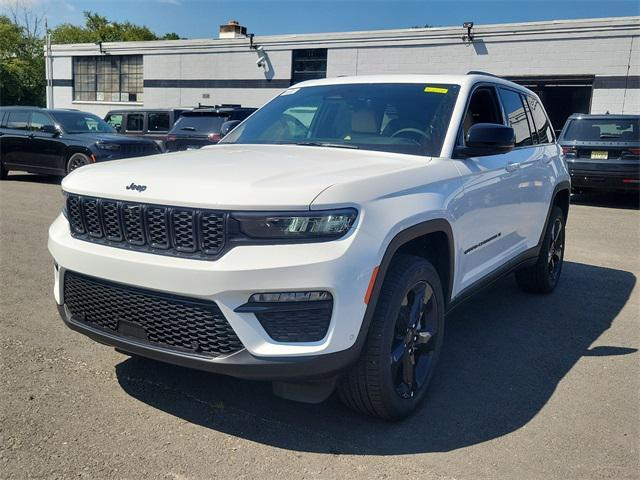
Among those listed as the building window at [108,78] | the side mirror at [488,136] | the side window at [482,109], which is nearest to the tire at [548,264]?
the side window at [482,109]

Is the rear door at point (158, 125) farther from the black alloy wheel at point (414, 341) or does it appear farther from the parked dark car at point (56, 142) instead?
the black alloy wheel at point (414, 341)

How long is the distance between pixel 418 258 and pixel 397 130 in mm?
1064

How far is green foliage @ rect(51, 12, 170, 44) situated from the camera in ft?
209

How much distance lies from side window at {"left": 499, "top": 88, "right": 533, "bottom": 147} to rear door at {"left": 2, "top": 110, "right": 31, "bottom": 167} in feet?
38.2

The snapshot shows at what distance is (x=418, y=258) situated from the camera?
322cm

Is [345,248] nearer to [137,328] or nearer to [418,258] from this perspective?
[418,258]

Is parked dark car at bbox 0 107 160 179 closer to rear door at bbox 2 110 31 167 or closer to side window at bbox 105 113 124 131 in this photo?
rear door at bbox 2 110 31 167

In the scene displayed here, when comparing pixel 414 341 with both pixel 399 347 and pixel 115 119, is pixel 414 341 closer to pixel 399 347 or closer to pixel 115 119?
pixel 399 347

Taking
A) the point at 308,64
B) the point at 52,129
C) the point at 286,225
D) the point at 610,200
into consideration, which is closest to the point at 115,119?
the point at 52,129

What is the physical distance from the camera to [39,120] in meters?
13.5

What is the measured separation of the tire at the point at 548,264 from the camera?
5617mm

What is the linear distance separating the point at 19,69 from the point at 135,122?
31860 millimetres

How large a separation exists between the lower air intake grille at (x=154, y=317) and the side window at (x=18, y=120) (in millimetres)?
12133

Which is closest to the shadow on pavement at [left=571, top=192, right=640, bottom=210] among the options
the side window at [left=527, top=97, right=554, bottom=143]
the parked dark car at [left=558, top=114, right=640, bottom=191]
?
the parked dark car at [left=558, top=114, right=640, bottom=191]
